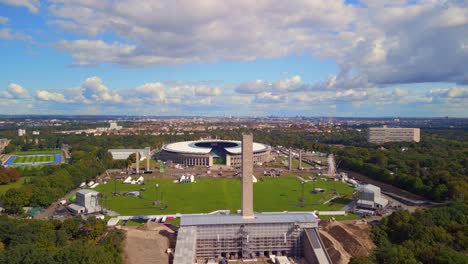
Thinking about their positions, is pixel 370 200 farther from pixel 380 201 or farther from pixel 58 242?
pixel 58 242

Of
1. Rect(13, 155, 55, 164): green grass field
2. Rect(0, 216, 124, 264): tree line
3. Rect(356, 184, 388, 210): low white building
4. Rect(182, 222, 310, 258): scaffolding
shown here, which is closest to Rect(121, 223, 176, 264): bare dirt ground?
Rect(0, 216, 124, 264): tree line

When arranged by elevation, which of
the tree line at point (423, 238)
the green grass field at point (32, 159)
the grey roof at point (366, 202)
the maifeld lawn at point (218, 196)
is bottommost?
the green grass field at point (32, 159)

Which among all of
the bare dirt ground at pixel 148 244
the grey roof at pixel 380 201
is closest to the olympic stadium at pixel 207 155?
the grey roof at pixel 380 201

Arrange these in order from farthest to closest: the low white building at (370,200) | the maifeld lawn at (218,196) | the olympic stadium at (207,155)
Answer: the olympic stadium at (207,155)
the maifeld lawn at (218,196)
the low white building at (370,200)

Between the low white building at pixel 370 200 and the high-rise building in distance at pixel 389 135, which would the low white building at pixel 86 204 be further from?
the high-rise building in distance at pixel 389 135

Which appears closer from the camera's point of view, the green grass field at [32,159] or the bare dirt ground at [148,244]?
the bare dirt ground at [148,244]

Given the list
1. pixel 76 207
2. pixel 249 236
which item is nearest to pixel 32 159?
pixel 76 207

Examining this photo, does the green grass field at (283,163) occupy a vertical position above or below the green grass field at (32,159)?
above

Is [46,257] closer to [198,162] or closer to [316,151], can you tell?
[198,162]
